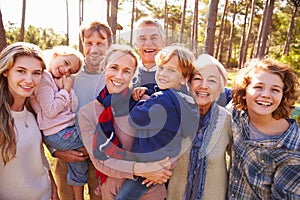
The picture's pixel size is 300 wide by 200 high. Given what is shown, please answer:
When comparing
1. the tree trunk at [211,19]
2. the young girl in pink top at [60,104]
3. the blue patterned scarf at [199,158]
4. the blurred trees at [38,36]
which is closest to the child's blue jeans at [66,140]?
the young girl in pink top at [60,104]

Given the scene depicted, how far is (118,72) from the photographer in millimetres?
1820

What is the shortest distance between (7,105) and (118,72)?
2.43 feet

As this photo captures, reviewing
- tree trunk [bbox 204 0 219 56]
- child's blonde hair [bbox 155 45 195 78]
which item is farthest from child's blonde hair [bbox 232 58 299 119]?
tree trunk [bbox 204 0 219 56]

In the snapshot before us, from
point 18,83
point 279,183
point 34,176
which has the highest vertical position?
point 18,83

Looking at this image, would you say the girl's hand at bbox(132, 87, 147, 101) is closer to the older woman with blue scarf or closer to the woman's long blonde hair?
the older woman with blue scarf

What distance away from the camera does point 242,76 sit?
198 centimetres

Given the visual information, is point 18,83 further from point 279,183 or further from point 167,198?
point 279,183

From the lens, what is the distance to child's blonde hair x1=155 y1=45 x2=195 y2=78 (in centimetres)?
175

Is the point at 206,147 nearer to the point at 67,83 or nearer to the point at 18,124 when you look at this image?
the point at 67,83

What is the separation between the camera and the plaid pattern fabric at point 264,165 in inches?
66.5

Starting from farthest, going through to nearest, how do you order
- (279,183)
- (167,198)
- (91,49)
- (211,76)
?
(91,49)
(167,198)
(211,76)
(279,183)

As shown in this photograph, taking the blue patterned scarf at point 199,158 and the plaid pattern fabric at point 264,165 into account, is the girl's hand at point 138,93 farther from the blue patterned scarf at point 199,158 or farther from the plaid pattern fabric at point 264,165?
the plaid pattern fabric at point 264,165

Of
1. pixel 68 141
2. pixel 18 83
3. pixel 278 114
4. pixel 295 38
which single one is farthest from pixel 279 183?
pixel 295 38

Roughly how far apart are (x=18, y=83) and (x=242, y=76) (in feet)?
5.05
